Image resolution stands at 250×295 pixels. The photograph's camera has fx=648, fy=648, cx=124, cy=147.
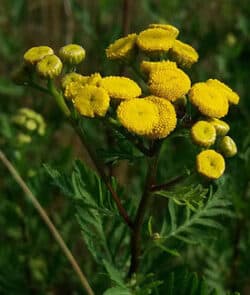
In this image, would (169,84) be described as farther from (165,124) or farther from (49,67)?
(49,67)

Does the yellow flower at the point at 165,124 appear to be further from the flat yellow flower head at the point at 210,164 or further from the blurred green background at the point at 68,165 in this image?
the blurred green background at the point at 68,165

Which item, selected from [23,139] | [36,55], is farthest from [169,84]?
[23,139]

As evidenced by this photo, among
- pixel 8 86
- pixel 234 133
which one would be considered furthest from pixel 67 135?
pixel 234 133

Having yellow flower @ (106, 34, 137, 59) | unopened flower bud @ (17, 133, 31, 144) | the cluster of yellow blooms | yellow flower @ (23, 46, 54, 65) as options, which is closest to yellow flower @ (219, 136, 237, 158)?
the cluster of yellow blooms

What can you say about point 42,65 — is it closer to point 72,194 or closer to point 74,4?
point 72,194

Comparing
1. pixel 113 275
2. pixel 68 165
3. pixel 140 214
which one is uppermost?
pixel 140 214

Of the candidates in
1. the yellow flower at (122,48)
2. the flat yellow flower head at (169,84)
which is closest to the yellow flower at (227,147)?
the flat yellow flower head at (169,84)
